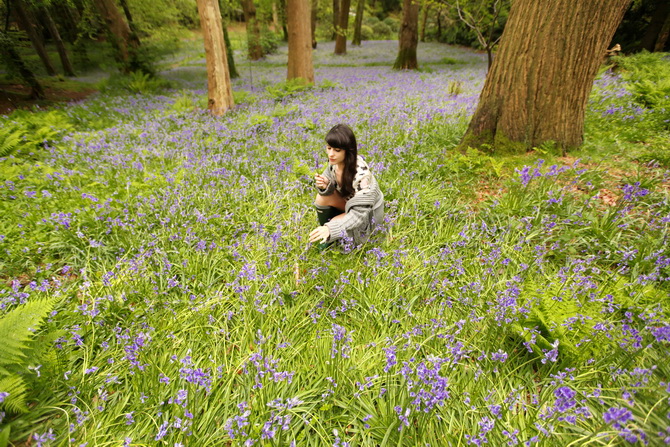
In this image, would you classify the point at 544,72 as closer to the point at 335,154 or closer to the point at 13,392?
the point at 335,154

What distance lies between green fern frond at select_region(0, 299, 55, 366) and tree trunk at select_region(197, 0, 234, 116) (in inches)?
316

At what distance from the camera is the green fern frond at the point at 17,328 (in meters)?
1.70

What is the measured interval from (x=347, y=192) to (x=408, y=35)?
1566cm

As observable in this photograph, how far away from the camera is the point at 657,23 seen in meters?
11.8

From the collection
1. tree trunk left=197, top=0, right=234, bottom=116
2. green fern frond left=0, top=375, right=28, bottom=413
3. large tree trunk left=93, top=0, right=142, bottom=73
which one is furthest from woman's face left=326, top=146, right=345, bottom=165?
large tree trunk left=93, top=0, right=142, bottom=73

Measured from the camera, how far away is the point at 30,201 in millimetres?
3857

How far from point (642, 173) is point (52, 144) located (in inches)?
418

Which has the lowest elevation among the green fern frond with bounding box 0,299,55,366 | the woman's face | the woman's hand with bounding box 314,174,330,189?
the green fern frond with bounding box 0,299,55,366

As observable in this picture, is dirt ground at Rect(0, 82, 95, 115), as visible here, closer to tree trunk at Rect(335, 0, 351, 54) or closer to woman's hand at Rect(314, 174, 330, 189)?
woman's hand at Rect(314, 174, 330, 189)

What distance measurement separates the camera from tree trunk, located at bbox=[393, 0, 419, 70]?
15.0m

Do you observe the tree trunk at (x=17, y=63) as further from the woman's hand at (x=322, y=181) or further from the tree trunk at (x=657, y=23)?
the tree trunk at (x=657, y=23)

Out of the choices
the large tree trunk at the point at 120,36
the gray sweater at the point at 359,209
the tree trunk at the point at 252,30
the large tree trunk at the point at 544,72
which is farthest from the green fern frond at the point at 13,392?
the tree trunk at the point at 252,30

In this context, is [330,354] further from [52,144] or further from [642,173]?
[52,144]

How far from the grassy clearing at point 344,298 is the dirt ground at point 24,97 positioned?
582cm
